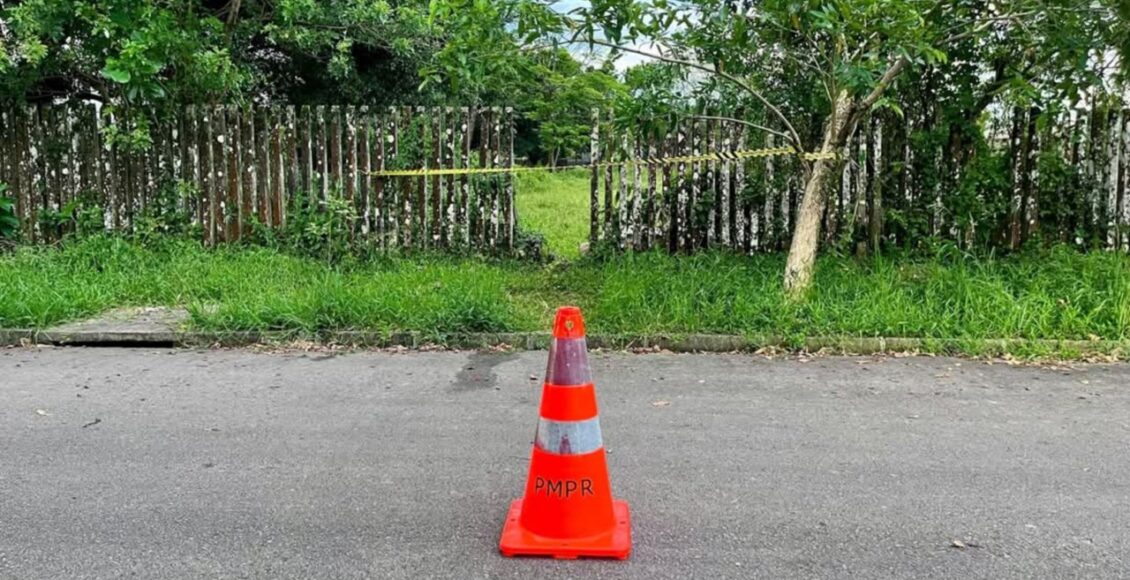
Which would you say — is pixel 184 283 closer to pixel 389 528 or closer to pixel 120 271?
pixel 120 271

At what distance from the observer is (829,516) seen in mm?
3461

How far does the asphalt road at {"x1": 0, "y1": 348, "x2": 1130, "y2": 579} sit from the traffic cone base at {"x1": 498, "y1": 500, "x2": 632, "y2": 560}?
0.15 ft

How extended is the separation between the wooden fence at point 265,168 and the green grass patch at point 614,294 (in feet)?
2.14

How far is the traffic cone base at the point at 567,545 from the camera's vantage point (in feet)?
10.2

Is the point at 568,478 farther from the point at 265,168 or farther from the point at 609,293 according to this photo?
the point at 265,168

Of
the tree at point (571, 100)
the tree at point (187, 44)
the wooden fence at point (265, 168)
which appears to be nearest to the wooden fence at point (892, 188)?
the tree at point (571, 100)

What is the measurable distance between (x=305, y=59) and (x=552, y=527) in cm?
1065

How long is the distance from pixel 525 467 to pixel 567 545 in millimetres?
908

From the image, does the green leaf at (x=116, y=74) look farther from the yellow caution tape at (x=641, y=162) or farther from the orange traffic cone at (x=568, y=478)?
the orange traffic cone at (x=568, y=478)

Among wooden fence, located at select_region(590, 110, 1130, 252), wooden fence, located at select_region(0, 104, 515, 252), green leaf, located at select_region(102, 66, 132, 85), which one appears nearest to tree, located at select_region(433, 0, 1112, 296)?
wooden fence, located at select_region(590, 110, 1130, 252)

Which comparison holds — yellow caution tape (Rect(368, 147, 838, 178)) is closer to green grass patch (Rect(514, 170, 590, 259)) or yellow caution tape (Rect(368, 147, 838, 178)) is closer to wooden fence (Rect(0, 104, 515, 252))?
wooden fence (Rect(0, 104, 515, 252))

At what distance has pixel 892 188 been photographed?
29.1 feet

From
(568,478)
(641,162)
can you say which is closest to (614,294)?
(641,162)

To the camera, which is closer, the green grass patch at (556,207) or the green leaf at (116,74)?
the green leaf at (116,74)
